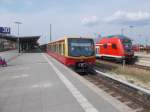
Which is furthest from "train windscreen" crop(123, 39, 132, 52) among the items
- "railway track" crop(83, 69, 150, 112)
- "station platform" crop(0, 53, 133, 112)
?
"station platform" crop(0, 53, 133, 112)

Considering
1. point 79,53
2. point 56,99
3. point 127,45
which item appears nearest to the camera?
point 56,99

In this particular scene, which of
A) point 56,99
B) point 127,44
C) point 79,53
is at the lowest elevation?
point 56,99

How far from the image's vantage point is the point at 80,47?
19.9m

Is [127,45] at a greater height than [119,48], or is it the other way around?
[127,45]

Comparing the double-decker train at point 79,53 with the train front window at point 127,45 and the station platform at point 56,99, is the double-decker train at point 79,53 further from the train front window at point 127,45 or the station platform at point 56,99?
the train front window at point 127,45

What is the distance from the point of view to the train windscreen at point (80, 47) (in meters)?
19.7

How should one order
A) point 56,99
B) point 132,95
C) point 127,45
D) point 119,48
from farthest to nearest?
point 127,45 < point 119,48 < point 132,95 < point 56,99

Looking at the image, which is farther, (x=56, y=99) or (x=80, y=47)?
(x=80, y=47)

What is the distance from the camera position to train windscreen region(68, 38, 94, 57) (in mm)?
19703

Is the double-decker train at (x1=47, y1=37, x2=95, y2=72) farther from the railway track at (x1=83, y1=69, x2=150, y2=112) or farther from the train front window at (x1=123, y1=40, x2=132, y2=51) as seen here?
the train front window at (x1=123, y1=40, x2=132, y2=51)

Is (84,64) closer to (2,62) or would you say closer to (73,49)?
(73,49)

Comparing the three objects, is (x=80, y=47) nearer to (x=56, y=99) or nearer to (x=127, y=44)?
(x=127, y=44)

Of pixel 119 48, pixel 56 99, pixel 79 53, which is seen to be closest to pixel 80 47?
pixel 79 53

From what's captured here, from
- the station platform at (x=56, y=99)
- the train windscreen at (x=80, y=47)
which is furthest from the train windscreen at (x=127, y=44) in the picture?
the station platform at (x=56, y=99)
